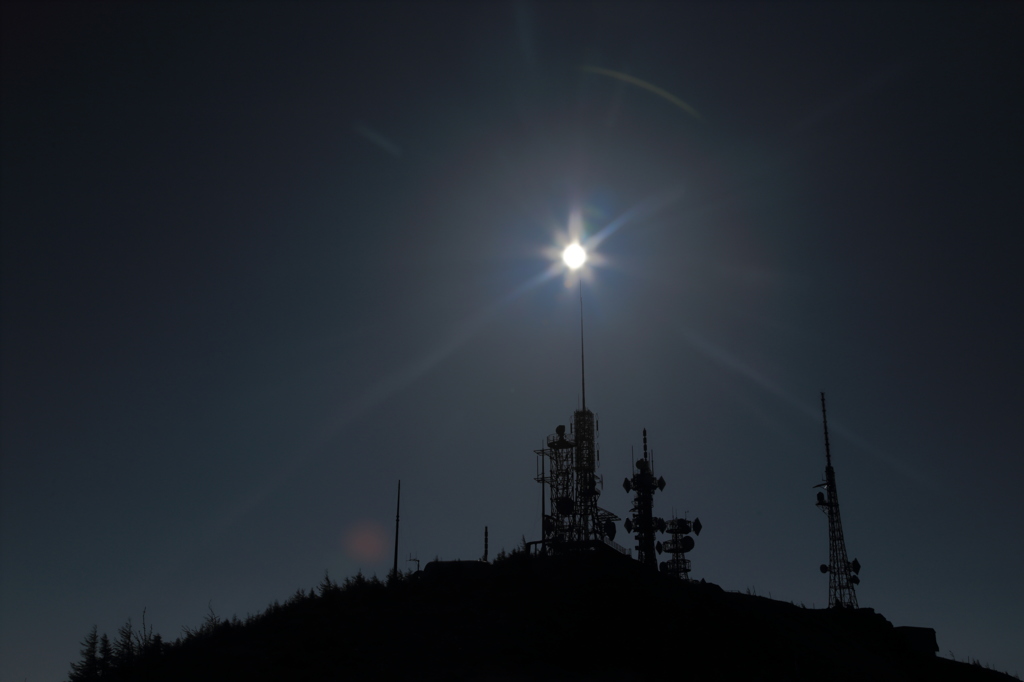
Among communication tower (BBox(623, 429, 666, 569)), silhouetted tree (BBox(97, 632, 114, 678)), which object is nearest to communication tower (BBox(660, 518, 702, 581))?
communication tower (BBox(623, 429, 666, 569))

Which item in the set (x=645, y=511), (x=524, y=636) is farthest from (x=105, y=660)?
(x=645, y=511)

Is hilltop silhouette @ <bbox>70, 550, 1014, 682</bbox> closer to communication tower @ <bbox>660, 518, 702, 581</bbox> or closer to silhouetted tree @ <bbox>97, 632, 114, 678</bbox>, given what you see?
silhouetted tree @ <bbox>97, 632, 114, 678</bbox>

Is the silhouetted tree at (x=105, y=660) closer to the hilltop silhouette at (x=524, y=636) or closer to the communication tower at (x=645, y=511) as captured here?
the hilltop silhouette at (x=524, y=636)

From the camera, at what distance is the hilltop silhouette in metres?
29.1

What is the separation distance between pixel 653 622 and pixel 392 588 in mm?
12694

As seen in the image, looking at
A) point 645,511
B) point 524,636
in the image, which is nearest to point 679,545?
point 645,511

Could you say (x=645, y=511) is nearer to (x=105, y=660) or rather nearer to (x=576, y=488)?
(x=576, y=488)

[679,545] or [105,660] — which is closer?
[105,660]

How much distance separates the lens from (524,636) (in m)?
31.6

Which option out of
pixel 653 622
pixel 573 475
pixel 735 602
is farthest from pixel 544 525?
pixel 653 622

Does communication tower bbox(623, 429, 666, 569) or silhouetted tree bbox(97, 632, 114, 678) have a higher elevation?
communication tower bbox(623, 429, 666, 569)

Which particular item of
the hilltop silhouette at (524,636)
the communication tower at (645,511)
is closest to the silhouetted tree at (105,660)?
the hilltop silhouette at (524,636)

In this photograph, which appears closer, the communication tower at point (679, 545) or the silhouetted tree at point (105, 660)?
the silhouetted tree at point (105, 660)

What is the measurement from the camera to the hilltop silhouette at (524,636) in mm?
29062
